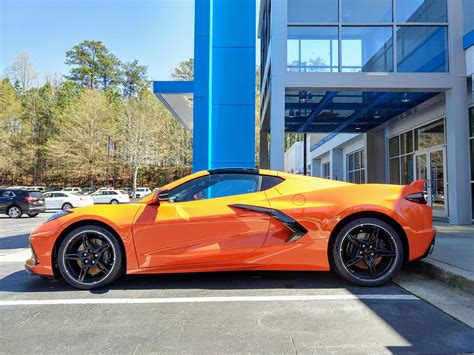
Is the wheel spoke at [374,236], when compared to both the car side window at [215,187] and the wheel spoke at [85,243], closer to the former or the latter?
the car side window at [215,187]

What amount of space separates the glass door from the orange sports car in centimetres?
797

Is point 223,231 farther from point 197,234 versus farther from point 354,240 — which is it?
point 354,240

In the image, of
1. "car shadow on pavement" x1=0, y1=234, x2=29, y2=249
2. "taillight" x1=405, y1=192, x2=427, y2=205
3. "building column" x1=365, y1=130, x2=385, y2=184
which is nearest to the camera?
"taillight" x1=405, y1=192, x2=427, y2=205

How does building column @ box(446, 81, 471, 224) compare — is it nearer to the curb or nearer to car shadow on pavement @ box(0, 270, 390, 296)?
the curb

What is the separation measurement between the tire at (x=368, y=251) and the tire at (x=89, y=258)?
245cm

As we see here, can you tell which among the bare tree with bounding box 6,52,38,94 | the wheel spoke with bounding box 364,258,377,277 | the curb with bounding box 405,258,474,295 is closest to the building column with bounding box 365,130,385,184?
the curb with bounding box 405,258,474,295

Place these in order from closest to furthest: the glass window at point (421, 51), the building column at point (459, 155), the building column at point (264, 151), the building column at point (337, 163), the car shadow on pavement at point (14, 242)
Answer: the car shadow on pavement at point (14, 242)
the building column at point (459, 155)
the glass window at point (421, 51)
the building column at point (264, 151)
the building column at point (337, 163)

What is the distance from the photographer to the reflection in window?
18703mm

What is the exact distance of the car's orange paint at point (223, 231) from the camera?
404cm

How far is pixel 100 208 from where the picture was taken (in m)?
4.20

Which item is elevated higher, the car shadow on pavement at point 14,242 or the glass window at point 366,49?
the glass window at point 366,49

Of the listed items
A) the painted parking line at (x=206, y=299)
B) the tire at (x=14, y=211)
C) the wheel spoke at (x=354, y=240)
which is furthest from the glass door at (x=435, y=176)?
the tire at (x=14, y=211)

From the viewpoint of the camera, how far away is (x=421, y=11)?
9555 mm

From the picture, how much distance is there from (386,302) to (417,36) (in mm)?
8265
